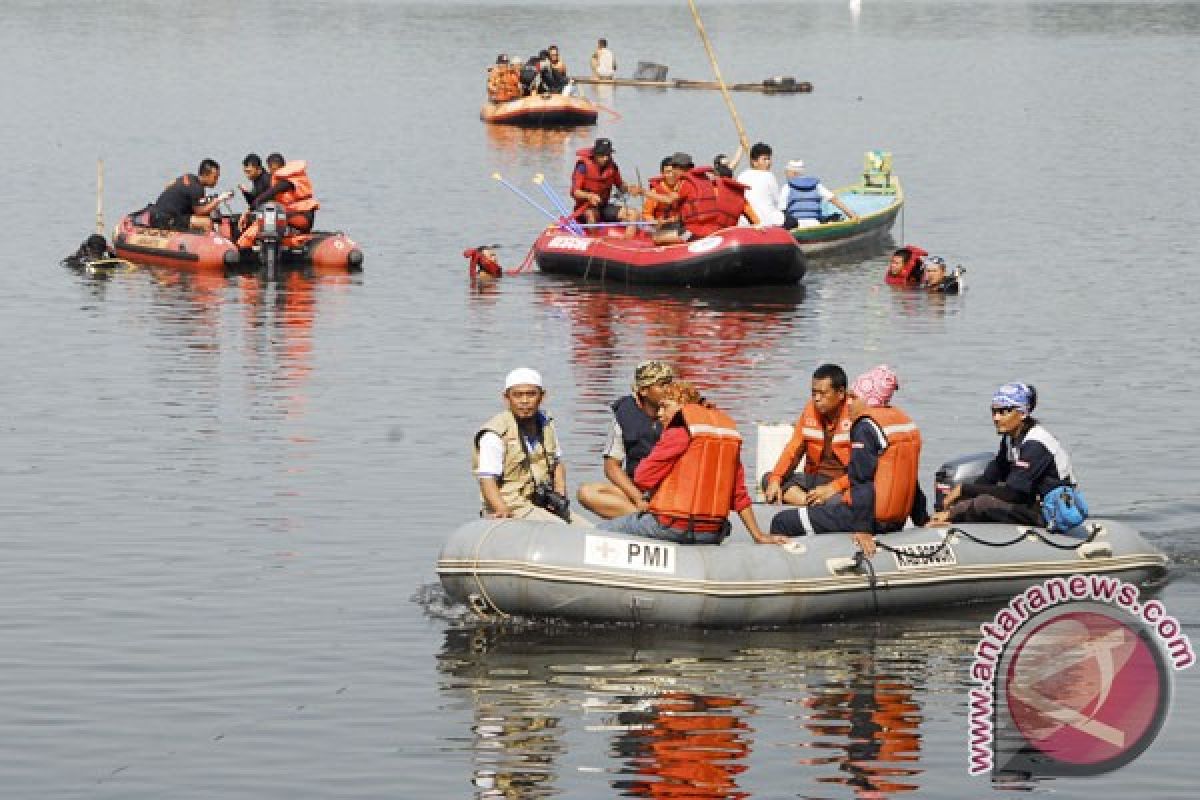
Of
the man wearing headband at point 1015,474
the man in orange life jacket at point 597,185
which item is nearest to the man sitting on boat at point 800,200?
the man in orange life jacket at point 597,185

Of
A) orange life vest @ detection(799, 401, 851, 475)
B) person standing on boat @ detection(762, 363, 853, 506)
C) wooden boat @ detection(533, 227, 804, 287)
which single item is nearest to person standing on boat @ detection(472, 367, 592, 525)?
person standing on boat @ detection(762, 363, 853, 506)

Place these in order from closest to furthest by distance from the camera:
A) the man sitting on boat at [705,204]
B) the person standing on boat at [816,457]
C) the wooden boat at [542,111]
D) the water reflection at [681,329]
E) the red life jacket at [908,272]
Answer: the person standing on boat at [816,457], the water reflection at [681,329], the man sitting on boat at [705,204], the red life jacket at [908,272], the wooden boat at [542,111]

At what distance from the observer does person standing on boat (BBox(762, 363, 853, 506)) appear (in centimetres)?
1639

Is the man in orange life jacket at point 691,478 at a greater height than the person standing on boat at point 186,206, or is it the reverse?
the person standing on boat at point 186,206

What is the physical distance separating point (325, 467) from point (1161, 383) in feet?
31.9

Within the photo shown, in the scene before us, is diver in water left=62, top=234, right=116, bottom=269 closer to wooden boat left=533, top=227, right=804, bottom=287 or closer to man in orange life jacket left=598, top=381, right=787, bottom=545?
wooden boat left=533, top=227, right=804, bottom=287

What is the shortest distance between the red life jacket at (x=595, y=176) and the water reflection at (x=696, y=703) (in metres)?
16.7

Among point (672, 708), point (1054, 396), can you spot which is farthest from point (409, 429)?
point (672, 708)

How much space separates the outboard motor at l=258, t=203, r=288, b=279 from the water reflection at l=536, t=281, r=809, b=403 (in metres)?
3.69

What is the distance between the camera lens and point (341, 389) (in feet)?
81.9

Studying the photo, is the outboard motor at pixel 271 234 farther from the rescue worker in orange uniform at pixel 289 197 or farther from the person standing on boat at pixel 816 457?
the person standing on boat at pixel 816 457

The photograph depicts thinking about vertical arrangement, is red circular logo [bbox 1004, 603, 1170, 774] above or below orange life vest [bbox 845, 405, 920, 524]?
below

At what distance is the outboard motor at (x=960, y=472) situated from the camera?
57.4 feet

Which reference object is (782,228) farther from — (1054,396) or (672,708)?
(672,708)
